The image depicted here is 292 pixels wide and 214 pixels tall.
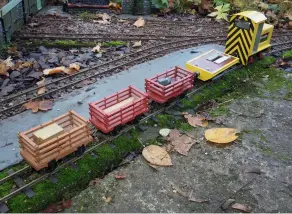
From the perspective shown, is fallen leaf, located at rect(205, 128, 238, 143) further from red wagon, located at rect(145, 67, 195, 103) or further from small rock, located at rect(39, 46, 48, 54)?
small rock, located at rect(39, 46, 48, 54)

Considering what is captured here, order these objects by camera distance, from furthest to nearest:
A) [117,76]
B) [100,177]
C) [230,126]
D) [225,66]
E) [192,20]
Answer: [192,20], [117,76], [225,66], [230,126], [100,177]

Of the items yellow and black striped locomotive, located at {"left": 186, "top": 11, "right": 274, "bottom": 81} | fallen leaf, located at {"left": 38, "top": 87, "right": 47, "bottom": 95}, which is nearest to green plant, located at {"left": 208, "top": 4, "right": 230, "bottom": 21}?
yellow and black striped locomotive, located at {"left": 186, "top": 11, "right": 274, "bottom": 81}

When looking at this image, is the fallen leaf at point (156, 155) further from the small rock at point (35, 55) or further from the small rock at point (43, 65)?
the small rock at point (35, 55)

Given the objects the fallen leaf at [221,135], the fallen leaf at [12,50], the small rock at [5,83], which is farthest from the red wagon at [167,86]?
the fallen leaf at [12,50]

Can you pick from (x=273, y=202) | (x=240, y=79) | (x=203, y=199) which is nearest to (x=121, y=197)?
(x=203, y=199)

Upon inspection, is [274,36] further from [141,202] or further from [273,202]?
[141,202]

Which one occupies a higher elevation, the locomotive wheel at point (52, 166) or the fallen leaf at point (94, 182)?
the locomotive wheel at point (52, 166)
